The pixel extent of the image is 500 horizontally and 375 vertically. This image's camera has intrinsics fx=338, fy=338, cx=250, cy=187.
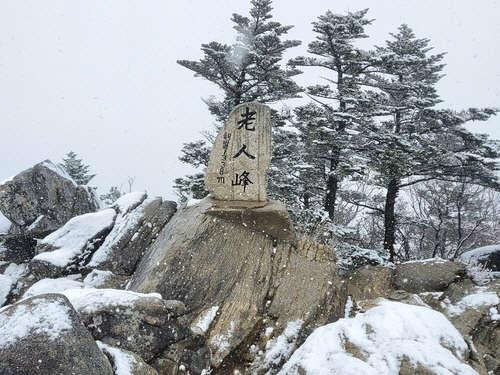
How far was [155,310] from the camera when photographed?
4.85 m

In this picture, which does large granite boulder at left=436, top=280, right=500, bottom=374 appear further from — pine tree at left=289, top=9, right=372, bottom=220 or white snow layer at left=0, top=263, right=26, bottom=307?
white snow layer at left=0, top=263, right=26, bottom=307

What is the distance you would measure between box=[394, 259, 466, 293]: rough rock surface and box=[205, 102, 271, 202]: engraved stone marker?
16.3 ft

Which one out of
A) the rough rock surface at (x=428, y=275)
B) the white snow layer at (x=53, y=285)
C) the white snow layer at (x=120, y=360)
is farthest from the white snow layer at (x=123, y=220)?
the rough rock surface at (x=428, y=275)

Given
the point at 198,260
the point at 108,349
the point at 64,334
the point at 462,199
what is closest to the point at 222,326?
the point at 198,260

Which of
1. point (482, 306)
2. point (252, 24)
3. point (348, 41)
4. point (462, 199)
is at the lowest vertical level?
point (482, 306)

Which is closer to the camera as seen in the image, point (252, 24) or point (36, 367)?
point (36, 367)

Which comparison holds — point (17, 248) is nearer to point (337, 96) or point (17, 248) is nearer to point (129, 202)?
point (129, 202)

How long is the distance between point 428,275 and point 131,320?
8.70m

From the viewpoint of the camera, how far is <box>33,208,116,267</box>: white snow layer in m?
9.59

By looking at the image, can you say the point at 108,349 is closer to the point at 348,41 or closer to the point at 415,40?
the point at 348,41

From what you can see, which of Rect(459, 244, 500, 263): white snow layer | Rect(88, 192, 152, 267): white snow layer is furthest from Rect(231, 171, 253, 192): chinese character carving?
Rect(459, 244, 500, 263): white snow layer

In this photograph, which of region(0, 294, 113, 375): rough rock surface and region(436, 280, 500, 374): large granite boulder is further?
region(436, 280, 500, 374): large granite boulder

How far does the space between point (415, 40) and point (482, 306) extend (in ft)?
41.1

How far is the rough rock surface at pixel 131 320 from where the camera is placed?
4414 mm
